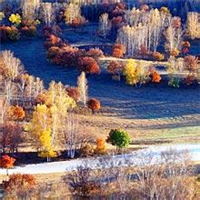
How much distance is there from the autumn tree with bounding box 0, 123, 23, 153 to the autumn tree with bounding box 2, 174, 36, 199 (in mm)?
6244

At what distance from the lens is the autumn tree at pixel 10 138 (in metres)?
39.0

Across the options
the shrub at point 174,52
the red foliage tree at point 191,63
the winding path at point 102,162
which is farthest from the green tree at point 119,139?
the shrub at point 174,52

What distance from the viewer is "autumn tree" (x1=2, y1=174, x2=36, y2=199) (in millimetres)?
29428

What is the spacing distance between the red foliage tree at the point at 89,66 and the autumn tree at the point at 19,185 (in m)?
22.9

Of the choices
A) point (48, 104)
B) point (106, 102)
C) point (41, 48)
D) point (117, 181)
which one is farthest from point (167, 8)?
point (117, 181)

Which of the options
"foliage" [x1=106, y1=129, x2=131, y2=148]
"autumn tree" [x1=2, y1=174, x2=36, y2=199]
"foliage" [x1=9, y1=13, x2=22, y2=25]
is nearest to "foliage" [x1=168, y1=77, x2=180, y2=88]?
"foliage" [x1=106, y1=129, x2=131, y2=148]

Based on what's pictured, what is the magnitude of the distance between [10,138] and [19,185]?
26.8 feet

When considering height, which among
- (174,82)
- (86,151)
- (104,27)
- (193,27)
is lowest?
(86,151)

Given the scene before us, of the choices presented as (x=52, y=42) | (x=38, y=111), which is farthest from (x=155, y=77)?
(x=38, y=111)

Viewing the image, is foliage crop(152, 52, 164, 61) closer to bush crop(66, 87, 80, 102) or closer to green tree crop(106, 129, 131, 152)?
bush crop(66, 87, 80, 102)

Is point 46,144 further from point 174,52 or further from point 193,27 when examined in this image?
point 193,27

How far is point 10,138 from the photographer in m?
39.0

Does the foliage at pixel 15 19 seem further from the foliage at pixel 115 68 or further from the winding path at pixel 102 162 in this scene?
the winding path at pixel 102 162

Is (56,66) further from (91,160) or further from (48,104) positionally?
A: (91,160)
